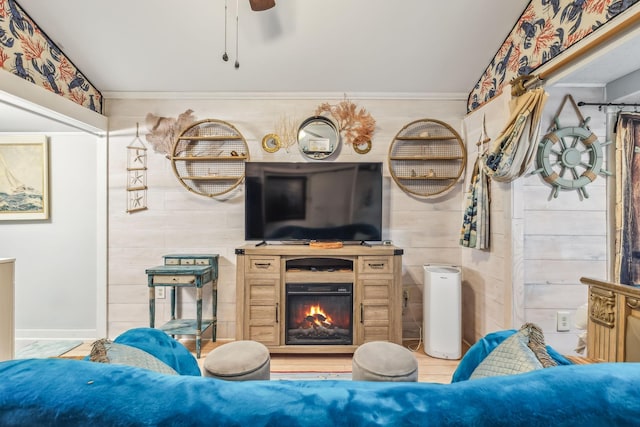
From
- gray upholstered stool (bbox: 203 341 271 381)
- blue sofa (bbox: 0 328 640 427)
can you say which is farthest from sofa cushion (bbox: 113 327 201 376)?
blue sofa (bbox: 0 328 640 427)

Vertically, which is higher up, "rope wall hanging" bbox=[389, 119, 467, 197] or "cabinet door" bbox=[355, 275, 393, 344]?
"rope wall hanging" bbox=[389, 119, 467, 197]

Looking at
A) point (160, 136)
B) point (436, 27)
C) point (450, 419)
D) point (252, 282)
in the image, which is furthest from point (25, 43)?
point (450, 419)

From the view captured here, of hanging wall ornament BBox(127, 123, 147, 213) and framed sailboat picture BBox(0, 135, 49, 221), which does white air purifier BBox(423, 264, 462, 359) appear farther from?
framed sailboat picture BBox(0, 135, 49, 221)

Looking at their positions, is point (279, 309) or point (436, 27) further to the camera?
point (279, 309)

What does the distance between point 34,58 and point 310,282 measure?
2678 mm

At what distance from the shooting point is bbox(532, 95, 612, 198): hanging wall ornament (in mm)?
2180

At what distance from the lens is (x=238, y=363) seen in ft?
4.17

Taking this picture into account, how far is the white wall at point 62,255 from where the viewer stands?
3.17m

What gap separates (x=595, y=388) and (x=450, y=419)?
281mm

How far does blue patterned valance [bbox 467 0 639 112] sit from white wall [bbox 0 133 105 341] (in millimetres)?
3833

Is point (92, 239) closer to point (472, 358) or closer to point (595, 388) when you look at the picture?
point (472, 358)

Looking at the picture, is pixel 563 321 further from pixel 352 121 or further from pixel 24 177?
pixel 24 177

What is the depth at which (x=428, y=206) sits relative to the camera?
311 centimetres

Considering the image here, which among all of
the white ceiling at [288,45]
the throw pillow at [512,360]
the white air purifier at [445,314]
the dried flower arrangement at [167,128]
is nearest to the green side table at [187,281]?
the dried flower arrangement at [167,128]
